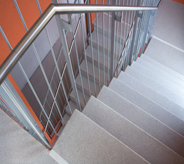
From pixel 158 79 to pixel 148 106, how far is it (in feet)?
3.50

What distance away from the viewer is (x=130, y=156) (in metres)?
1.43

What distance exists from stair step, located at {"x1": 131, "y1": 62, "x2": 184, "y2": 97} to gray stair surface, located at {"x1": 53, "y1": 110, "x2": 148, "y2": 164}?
1810 millimetres

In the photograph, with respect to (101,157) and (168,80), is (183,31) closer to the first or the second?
(168,80)

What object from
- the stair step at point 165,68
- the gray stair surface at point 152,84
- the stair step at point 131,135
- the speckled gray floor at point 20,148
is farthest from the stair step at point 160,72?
the speckled gray floor at point 20,148

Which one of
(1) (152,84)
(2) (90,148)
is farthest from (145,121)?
(1) (152,84)

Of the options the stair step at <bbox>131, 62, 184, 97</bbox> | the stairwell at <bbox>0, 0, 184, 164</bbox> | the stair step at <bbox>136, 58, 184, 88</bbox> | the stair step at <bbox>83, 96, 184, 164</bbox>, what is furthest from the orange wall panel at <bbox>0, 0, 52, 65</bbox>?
the stair step at <bbox>136, 58, 184, 88</bbox>

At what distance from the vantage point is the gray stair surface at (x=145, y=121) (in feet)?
6.22

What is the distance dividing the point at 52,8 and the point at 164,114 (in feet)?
5.99

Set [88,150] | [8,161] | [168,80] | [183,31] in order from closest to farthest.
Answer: [8,161] < [88,150] < [168,80] < [183,31]

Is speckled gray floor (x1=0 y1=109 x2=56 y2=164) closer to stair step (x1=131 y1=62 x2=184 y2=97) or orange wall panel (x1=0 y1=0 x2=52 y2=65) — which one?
orange wall panel (x1=0 y1=0 x2=52 y2=65)

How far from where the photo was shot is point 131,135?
172 cm

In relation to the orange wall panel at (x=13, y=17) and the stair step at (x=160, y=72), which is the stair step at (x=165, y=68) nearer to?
the stair step at (x=160, y=72)

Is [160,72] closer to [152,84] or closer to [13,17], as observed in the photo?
[152,84]

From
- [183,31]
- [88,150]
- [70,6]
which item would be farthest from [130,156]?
[183,31]
